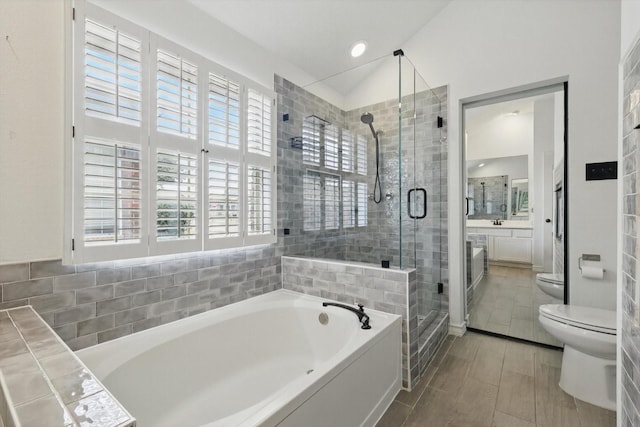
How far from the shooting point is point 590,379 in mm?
1809

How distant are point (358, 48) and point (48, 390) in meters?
3.13

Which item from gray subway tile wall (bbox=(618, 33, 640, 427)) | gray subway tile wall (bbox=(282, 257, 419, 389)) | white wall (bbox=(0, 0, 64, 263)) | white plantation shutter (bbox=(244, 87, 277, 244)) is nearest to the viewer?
gray subway tile wall (bbox=(618, 33, 640, 427))

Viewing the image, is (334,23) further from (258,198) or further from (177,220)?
(177,220)

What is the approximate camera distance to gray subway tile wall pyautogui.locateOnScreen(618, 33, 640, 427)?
1.12 m

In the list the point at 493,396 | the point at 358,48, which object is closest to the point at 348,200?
the point at 358,48

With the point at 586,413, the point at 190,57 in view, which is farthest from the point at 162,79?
the point at 586,413

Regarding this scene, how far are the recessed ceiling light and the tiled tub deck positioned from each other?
3.00 metres

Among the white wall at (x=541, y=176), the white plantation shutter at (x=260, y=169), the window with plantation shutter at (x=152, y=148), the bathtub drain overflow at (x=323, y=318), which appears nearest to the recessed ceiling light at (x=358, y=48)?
the white plantation shutter at (x=260, y=169)

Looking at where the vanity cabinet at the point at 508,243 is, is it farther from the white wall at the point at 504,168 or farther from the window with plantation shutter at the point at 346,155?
the window with plantation shutter at the point at 346,155

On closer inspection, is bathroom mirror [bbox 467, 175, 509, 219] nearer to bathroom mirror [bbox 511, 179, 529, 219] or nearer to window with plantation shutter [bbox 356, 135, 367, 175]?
bathroom mirror [bbox 511, 179, 529, 219]

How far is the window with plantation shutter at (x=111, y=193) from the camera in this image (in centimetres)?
144

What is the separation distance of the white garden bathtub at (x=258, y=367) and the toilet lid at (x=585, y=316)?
110 cm

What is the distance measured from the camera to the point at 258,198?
233cm

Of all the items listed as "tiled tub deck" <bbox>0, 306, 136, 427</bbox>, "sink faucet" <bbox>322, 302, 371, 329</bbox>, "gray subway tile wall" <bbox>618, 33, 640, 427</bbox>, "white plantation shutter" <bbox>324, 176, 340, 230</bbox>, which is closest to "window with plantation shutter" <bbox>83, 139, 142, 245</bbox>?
"tiled tub deck" <bbox>0, 306, 136, 427</bbox>
